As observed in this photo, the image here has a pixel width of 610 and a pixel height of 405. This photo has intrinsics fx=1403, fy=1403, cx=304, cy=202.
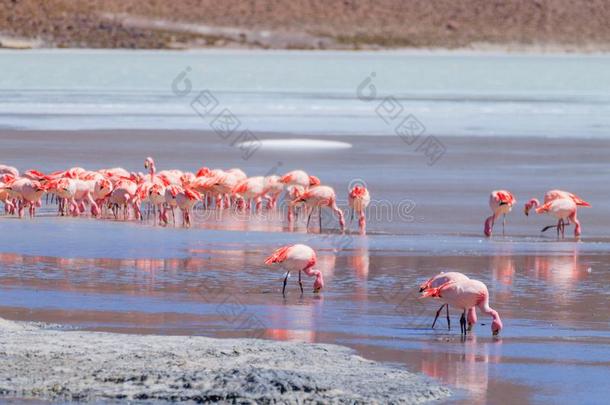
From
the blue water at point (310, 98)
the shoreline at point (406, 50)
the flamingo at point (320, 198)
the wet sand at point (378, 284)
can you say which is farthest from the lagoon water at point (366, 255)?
the shoreline at point (406, 50)

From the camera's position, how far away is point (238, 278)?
440 inches

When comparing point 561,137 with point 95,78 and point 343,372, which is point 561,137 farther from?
point 95,78

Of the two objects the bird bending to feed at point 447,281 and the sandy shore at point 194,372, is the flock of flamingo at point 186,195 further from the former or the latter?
the sandy shore at point 194,372

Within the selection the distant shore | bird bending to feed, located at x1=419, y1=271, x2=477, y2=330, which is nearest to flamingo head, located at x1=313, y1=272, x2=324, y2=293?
bird bending to feed, located at x1=419, y1=271, x2=477, y2=330

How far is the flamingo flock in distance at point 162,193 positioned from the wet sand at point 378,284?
32cm

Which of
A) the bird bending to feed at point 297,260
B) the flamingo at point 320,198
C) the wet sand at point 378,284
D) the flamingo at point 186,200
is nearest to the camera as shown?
the wet sand at point 378,284

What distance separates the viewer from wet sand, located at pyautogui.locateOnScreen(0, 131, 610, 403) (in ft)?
27.6

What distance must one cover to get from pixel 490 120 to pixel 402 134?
549 cm

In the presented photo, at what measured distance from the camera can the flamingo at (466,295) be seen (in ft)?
29.7

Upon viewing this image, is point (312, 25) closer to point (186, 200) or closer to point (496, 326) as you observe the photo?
point (186, 200)

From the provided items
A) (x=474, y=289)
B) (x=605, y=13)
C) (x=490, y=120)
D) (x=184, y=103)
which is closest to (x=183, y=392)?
(x=474, y=289)

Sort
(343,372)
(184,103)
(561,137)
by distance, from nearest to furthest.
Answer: (343,372), (561,137), (184,103)

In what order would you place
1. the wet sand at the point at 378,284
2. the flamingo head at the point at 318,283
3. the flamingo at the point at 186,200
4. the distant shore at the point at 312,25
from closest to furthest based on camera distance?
the wet sand at the point at 378,284 < the flamingo head at the point at 318,283 < the flamingo at the point at 186,200 < the distant shore at the point at 312,25

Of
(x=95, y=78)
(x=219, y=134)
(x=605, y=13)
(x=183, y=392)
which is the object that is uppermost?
(x=605, y=13)
